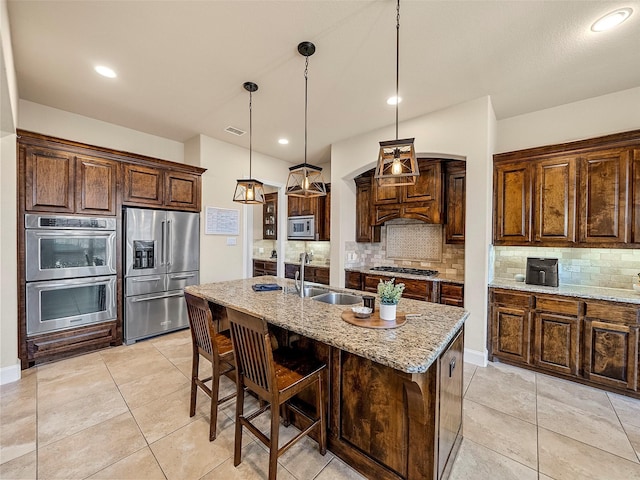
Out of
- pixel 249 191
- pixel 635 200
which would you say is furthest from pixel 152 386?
pixel 635 200

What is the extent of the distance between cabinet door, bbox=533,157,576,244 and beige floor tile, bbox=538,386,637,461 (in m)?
1.53

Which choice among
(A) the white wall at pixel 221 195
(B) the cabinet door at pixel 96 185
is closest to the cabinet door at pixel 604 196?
(A) the white wall at pixel 221 195

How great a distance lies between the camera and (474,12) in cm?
184

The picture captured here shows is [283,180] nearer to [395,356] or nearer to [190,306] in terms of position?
[190,306]

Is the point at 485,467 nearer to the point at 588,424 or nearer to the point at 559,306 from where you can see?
the point at 588,424

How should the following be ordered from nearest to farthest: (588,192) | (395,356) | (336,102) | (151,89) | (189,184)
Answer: (395,356)
(588,192)
(151,89)
(336,102)
(189,184)

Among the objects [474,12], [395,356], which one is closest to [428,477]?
[395,356]

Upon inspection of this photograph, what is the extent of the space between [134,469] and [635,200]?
4442 mm

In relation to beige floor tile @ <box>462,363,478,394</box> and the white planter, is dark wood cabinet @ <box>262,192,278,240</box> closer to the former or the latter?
beige floor tile @ <box>462,363,478,394</box>

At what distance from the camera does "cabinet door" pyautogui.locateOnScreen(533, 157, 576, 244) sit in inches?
108

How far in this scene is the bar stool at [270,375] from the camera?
4.74 feet

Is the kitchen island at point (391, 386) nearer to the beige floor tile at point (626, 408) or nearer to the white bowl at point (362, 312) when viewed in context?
the white bowl at point (362, 312)

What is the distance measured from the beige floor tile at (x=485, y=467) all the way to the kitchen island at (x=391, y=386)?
8cm

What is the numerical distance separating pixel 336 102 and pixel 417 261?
251 centimetres
